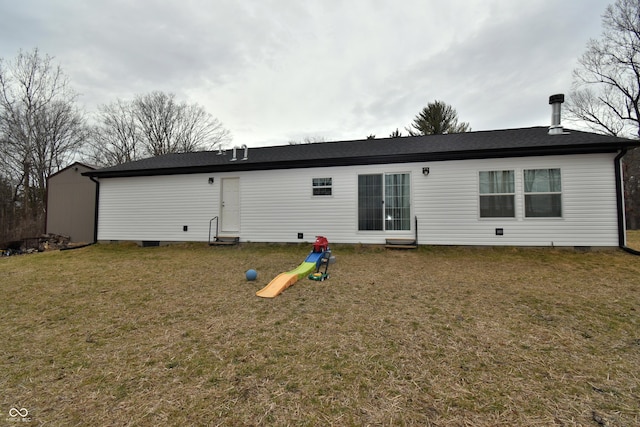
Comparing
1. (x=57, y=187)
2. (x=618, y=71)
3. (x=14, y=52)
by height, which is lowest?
(x=57, y=187)

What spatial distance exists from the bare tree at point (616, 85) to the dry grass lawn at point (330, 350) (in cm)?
1787

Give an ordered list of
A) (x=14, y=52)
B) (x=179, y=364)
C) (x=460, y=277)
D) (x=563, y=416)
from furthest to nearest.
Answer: (x=14, y=52), (x=460, y=277), (x=179, y=364), (x=563, y=416)

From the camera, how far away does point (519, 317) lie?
10.9 ft

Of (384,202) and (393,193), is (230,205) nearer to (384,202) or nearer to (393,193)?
(384,202)

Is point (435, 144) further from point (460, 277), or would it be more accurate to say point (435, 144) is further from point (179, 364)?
point (179, 364)

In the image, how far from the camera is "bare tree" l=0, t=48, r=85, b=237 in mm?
15477

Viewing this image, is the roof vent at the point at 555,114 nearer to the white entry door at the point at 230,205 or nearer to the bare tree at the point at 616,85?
the white entry door at the point at 230,205

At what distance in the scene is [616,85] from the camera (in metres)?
16.1

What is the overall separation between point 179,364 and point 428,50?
13202 millimetres

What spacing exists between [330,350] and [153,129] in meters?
28.0

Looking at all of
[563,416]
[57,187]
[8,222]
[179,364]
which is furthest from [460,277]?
[8,222]

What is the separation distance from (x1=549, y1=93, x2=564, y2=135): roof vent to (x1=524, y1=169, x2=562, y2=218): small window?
1.92m

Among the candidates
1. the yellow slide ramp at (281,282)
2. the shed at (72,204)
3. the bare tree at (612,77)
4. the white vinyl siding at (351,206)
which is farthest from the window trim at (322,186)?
the bare tree at (612,77)

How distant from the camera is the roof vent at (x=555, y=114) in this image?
8207 mm
